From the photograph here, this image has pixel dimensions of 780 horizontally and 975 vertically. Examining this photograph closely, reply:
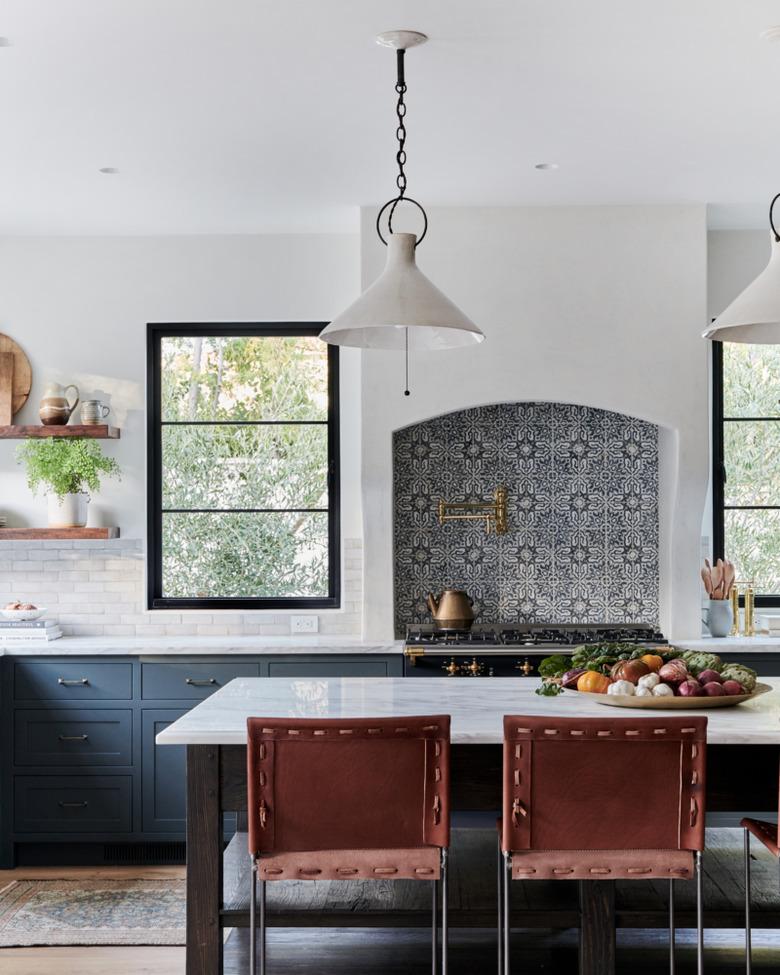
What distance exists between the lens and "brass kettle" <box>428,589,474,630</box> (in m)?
5.53

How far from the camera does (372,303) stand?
3191 mm

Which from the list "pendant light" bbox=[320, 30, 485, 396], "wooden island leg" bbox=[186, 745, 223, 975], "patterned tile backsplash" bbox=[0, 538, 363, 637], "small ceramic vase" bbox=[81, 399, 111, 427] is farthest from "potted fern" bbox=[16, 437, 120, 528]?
"wooden island leg" bbox=[186, 745, 223, 975]

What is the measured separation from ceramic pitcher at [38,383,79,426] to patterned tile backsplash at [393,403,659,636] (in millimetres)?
1703

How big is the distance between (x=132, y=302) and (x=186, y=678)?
1999mm

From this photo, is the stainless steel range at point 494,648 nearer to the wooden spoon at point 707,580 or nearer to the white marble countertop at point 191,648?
the white marble countertop at point 191,648

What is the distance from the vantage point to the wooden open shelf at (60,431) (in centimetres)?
568

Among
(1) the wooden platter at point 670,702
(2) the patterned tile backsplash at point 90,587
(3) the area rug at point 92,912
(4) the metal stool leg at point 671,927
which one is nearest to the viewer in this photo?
(4) the metal stool leg at point 671,927

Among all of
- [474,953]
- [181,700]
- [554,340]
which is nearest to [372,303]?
[474,953]

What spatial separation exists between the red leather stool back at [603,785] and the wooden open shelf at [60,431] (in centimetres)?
350

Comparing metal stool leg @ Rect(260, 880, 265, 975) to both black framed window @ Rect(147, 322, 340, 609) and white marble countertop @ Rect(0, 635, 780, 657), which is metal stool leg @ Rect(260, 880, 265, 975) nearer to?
white marble countertop @ Rect(0, 635, 780, 657)

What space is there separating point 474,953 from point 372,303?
6.69ft

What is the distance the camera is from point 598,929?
3115mm

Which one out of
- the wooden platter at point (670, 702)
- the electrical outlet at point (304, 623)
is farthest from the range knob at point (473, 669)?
the wooden platter at point (670, 702)

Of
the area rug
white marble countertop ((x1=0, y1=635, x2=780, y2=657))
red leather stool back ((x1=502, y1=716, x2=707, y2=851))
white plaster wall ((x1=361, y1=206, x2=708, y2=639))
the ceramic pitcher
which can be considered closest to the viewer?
red leather stool back ((x1=502, y1=716, x2=707, y2=851))
